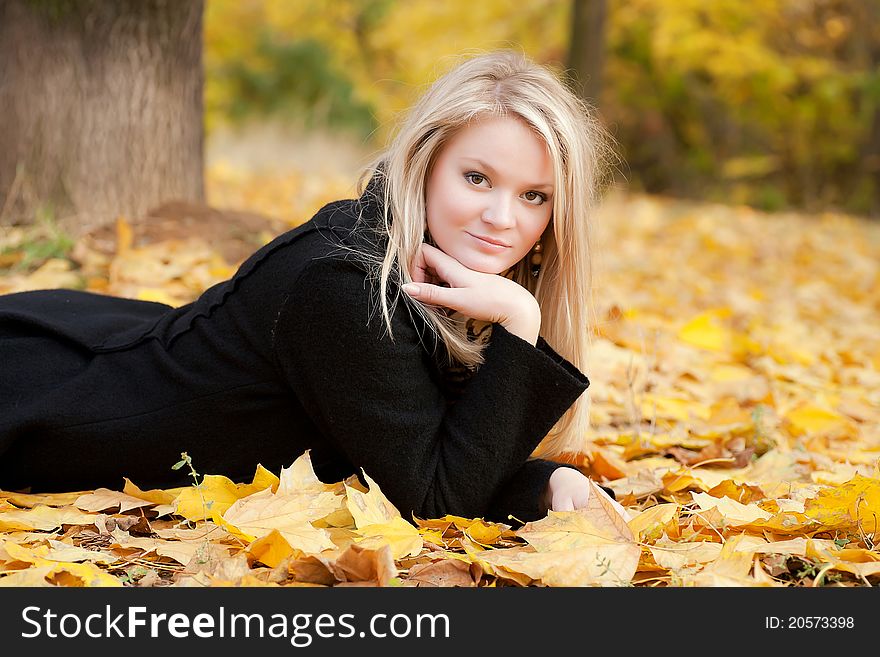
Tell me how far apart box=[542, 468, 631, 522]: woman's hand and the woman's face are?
45cm

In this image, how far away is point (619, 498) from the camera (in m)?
2.21

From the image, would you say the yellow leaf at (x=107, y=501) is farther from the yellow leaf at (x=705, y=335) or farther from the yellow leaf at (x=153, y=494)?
the yellow leaf at (x=705, y=335)

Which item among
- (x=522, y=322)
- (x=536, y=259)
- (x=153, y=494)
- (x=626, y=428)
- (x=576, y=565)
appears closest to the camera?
(x=576, y=565)

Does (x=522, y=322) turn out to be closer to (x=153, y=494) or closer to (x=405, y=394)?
(x=405, y=394)

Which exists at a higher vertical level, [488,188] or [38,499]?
[488,188]

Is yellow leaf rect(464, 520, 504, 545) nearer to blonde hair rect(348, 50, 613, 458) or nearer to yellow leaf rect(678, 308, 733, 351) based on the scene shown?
blonde hair rect(348, 50, 613, 458)

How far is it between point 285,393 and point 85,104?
7.36 ft

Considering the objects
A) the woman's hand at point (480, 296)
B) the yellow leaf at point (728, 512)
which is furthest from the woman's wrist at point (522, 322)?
the yellow leaf at point (728, 512)

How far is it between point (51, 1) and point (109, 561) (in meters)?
2.74

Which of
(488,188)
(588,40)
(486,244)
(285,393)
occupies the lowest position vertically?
(285,393)

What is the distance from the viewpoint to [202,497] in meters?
1.87

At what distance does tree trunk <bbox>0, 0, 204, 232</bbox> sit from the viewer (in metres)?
3.76
